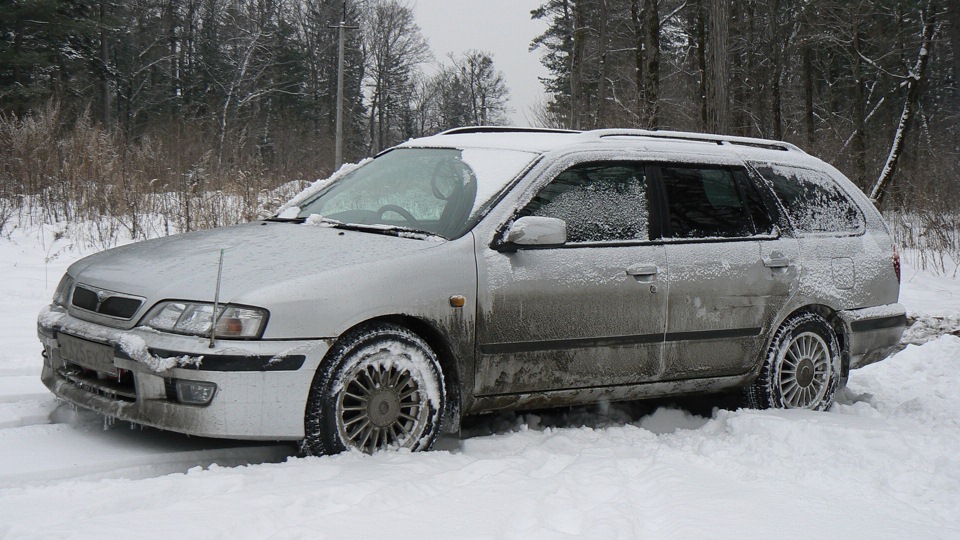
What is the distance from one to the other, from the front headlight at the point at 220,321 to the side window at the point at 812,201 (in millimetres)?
3502

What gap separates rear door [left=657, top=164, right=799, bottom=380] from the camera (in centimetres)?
520

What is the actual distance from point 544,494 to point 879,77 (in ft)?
124

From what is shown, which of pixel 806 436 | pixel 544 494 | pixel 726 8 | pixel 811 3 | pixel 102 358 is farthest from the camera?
pixel 811 3

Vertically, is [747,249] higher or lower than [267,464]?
higher

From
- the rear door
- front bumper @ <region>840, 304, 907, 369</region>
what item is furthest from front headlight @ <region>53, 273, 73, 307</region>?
front bumper @ <region>840, 304, 907, 369</region>

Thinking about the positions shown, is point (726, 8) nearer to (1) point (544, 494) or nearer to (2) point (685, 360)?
(2) point (685, 360)

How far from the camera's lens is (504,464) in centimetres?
415

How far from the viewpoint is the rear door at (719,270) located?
520cm

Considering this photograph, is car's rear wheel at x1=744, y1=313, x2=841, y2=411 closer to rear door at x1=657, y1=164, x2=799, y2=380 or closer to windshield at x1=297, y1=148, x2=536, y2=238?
rear door at x1=657, y1=164, x2=799, y2=380

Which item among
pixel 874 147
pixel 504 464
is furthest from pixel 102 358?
pixel 874 147

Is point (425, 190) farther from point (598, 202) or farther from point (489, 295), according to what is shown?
point (598, 202)

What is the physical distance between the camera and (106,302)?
163 inches

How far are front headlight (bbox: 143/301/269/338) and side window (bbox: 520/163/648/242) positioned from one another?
61.5 inches

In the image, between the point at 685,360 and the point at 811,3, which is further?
the point at 811,3
